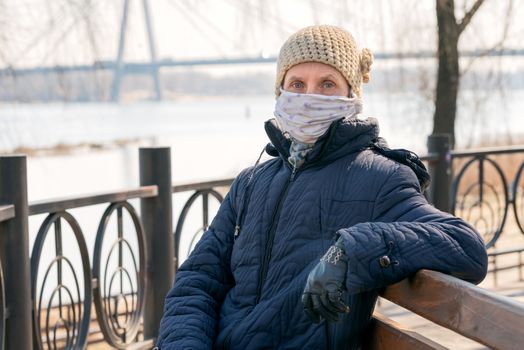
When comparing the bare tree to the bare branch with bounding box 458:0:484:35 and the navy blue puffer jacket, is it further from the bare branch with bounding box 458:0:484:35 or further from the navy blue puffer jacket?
the navy blue puffer jacket

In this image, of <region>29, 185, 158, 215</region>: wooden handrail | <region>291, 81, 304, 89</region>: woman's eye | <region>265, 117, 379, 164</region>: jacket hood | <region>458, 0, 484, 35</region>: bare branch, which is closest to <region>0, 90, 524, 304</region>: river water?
<region>29, 185, 158, 215</region>: wooden handrail

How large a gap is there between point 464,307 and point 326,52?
30.9 inches

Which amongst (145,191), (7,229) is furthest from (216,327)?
(145,191)

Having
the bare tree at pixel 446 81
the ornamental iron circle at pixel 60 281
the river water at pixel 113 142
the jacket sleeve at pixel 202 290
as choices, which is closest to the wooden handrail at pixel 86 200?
the ornamental iron circle at pixel 60 281

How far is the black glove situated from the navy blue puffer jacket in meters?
0.02

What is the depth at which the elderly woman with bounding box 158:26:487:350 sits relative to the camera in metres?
1.72

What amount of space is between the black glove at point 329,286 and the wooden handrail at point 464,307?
17cm

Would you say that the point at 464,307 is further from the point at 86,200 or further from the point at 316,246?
the point at 86,200

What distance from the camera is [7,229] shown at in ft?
10.3

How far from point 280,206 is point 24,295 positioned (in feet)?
5.04

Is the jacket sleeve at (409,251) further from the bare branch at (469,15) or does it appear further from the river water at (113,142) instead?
the bare branch at (469,15)

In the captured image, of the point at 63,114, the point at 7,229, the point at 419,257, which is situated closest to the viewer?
the point at 419,257

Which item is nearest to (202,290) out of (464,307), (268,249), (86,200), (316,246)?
(268,249)

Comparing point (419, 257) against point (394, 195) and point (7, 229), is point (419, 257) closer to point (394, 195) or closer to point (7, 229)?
point (394, 195)
